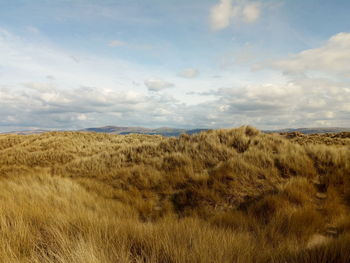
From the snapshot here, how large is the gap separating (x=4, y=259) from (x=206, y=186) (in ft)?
16.1

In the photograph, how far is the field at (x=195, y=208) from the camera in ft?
7.41

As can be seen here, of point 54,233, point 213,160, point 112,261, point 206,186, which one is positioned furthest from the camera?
point 213,160

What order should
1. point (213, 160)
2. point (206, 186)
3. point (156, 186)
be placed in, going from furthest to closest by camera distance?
point (213, 160)
point (156, 186)
point (206, 186)

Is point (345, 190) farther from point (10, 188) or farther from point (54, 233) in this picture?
point (10, 188)

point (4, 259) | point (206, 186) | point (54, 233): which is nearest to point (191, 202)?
point (206, 186)

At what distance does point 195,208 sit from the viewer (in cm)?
537

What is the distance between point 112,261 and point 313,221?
3.72 metres

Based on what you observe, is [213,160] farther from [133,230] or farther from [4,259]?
[4,259]

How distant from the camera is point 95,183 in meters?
8.03

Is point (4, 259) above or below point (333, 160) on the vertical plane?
below

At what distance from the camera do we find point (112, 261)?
2033mm

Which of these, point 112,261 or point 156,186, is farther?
point 156,186

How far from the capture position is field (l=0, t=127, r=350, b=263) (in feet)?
7.41

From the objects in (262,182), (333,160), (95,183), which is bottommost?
(95,183)
